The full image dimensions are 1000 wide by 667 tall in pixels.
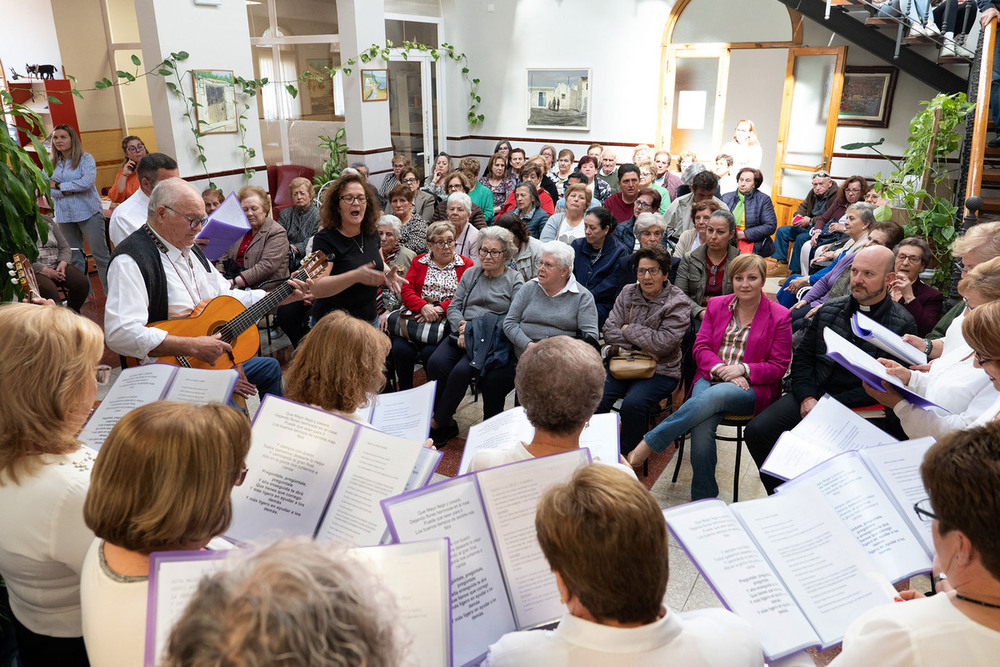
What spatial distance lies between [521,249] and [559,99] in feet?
20.0

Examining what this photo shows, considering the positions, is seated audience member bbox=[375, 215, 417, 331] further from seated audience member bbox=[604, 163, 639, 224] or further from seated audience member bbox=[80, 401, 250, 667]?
seated audience member bbox=[80, 401, 250, 667]

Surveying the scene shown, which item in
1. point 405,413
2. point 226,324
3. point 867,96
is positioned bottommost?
point 405,413

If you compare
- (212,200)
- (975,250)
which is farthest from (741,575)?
(212,200)

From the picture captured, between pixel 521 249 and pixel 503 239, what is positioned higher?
pixel 503 239

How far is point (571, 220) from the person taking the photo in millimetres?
5500

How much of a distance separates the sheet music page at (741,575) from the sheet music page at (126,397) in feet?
5.25

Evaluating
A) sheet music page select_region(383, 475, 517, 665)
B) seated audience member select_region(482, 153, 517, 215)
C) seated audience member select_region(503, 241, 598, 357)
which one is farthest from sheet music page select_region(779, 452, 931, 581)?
seated audience member select_region(482, 153, 517, 215)

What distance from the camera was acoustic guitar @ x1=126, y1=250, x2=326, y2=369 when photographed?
2879mm

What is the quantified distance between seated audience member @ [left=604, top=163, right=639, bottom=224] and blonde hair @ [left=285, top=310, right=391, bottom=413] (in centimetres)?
→ 428

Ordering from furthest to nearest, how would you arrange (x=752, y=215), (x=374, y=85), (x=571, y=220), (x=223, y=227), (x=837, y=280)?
(x=374, y=85), (x=752, y=215), (x=571, y=220), (x=837, y=280), (x=223, y=227)

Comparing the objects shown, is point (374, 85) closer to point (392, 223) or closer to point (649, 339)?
point (392, 223)

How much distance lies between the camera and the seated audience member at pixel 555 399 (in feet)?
6.03

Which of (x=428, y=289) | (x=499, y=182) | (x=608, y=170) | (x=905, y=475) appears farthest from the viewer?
(x=608, y=170)

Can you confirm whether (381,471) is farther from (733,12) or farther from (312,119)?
(733,12)
